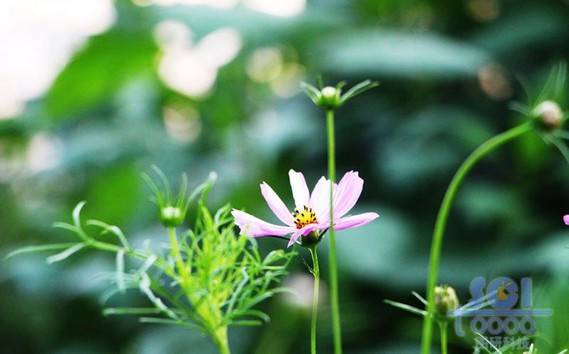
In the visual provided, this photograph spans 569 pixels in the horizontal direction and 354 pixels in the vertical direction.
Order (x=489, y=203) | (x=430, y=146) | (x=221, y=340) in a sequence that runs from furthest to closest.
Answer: (x=430, y=146) → (x=489, y=203) → (x=221, y=340)

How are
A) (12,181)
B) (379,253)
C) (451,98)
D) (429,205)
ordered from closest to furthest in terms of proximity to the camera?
(379,253), (429,205), (451,98), (12,181)

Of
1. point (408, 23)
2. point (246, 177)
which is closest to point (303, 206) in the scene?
point (246, 177)

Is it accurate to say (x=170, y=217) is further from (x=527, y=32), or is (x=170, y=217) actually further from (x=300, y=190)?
(x=527, y=32)

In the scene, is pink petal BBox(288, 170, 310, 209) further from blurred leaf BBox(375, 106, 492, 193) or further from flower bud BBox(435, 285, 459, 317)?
blurred leaf BBox(375, 106, 492, 193)

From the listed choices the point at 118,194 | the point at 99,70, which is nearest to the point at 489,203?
the point at 118,194

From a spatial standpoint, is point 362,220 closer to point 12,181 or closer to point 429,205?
point 429,205

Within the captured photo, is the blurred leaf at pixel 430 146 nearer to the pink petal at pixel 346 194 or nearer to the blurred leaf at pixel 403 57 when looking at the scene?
the blurred leaf at pixel 403 57
